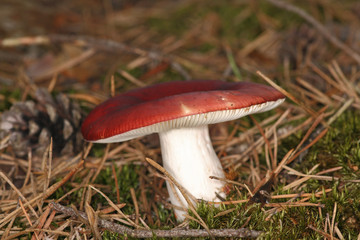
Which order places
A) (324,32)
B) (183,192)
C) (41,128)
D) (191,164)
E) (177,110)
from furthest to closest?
(324,32) < (41,128) < (191,164) < (183,192) < (177,110)

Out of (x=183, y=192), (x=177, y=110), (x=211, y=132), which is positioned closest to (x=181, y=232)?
(x=183, y=192)

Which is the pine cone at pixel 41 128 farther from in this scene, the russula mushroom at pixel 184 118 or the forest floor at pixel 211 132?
the russula mushroom at pixel 184 118

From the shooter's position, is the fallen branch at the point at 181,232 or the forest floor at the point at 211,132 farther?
the forest floor at the point at 211,132

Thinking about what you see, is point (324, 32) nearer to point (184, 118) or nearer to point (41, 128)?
point (184, 118)

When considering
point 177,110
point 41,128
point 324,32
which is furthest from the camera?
point 324,32

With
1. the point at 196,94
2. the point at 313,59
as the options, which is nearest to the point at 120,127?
the point at 196,94

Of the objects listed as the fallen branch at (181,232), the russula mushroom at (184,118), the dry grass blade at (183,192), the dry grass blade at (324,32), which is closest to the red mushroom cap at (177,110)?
the russula mushroom at (184,118)

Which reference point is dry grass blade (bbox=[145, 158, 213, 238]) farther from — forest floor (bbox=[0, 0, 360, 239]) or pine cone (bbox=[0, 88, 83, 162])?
pine cone (bbox=[0, 88, 83, 162])
